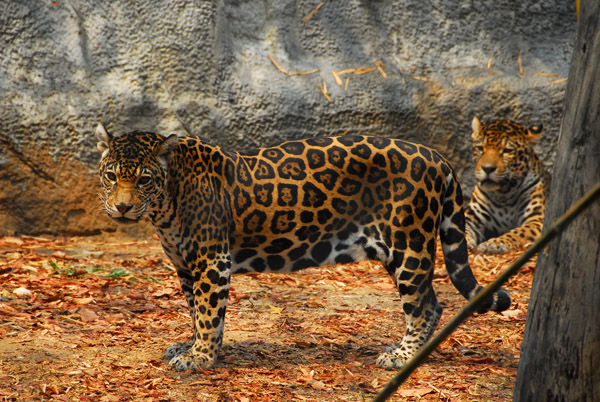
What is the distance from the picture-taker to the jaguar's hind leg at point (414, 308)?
16.7 feet

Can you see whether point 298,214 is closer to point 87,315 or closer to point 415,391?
point 415,391

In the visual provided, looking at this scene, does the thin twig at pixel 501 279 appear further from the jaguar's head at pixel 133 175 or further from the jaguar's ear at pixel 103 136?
the jaguar's ear at pixel 103 136

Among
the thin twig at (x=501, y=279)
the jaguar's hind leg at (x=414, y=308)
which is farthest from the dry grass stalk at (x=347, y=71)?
the thin twig at (x=501, y=279)

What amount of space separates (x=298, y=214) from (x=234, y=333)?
128 cm

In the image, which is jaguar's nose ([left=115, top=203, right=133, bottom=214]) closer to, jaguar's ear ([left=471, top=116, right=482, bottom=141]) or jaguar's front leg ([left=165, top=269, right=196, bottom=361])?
jaguar's front leg ([left=165, top=269, right=196, bottom=361])

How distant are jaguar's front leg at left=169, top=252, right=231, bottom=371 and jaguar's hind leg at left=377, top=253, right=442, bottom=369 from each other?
47.2 inches

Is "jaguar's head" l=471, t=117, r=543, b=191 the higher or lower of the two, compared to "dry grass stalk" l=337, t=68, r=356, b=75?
lower

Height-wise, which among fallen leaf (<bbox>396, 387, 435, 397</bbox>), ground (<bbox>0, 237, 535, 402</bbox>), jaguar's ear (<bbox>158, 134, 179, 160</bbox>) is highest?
jaguar's ear (<bbox>158, 134, 179, 160</bbox>)

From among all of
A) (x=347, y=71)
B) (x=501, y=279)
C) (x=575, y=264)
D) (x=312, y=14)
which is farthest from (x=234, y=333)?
(x=312, y=14)

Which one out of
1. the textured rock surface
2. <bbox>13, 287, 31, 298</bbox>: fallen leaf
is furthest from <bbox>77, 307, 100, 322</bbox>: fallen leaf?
the textured rock surface

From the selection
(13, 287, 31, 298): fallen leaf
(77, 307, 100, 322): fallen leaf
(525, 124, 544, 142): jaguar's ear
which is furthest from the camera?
(525, 124, 544, 142): jaguar's ear

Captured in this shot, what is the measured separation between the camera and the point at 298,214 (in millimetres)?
5242

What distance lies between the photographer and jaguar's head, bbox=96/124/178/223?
4.80 metres

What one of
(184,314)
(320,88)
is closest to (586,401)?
(184,314)
